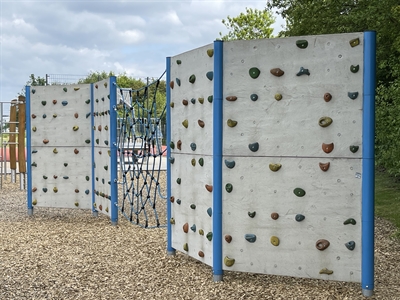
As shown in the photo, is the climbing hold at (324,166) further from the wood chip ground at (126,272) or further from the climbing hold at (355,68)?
the wood chip ground at (126,272)

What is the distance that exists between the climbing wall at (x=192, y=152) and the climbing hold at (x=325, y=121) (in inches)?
39.5

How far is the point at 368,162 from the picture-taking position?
4.45 m

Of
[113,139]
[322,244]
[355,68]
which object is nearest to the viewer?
[355,68]

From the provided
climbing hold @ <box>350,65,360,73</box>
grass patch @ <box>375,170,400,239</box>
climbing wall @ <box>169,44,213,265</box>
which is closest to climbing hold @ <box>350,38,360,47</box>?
climbing hold @ <box>350,65,360,73</box>

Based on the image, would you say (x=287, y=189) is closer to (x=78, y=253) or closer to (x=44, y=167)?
(x=78, y=253)

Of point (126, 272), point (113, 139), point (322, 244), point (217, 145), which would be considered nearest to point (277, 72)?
point (217, 145)

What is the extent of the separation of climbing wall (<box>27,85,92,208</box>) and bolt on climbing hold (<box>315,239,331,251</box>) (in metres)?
4.87

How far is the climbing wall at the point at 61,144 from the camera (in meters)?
8.66

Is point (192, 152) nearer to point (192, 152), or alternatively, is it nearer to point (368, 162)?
point (192, 152)

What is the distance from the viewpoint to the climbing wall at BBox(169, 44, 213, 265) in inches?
200

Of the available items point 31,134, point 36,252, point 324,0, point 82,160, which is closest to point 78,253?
point 36,252

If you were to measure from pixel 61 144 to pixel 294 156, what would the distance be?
506 centimetres

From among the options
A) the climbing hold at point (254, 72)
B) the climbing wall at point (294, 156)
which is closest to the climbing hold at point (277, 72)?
the climbing wall at point (294, 156)

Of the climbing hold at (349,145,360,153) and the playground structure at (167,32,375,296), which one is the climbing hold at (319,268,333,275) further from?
the climbing hold at (349,145,360,153)
